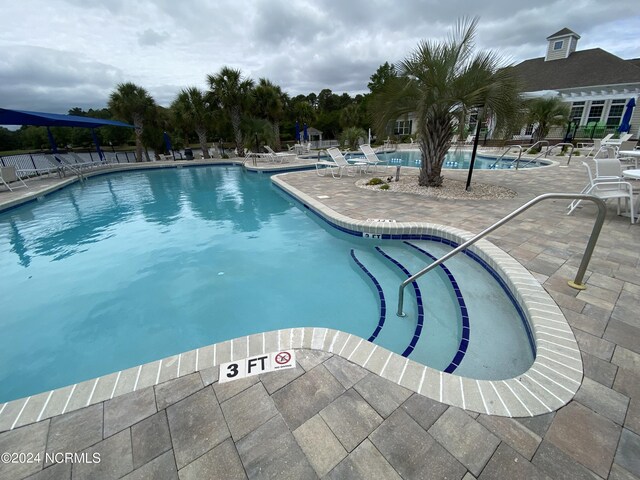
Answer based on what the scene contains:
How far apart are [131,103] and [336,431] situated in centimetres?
2311

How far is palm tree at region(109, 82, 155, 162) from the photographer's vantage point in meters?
17.6

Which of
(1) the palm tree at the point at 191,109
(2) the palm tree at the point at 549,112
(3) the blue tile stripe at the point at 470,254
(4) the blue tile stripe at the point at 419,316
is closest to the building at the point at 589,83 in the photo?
(2) the palm tree at the point at 549,112

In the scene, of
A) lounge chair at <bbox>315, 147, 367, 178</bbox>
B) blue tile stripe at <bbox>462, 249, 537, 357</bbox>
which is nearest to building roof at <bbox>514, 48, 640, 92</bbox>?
lounge chair at <bbox>315, 147, 367, 178</bbox>

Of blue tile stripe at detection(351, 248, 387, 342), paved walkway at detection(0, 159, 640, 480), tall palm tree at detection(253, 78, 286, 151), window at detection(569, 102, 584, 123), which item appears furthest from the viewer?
window at detection(569, 102, 584, 123)

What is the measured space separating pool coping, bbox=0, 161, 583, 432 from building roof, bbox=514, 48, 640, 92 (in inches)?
900

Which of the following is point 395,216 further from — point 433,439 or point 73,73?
point 73,73

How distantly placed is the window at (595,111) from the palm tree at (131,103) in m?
33.3

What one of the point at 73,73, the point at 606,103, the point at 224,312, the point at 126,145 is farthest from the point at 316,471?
the point at 126,145

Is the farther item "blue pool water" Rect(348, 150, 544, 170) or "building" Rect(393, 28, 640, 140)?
"building" Rect(393, 28, 640, 140)

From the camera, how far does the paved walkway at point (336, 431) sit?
1.39 metres

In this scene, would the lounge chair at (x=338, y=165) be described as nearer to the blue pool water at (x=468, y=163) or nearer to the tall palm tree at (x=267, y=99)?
the blue pool water at (x=468, y=163)

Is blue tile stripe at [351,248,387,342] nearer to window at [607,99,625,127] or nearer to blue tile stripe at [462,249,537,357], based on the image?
blue tile stripe at [462,249,537,357]

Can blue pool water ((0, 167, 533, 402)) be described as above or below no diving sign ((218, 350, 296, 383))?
below

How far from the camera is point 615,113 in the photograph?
19953 millimetres
